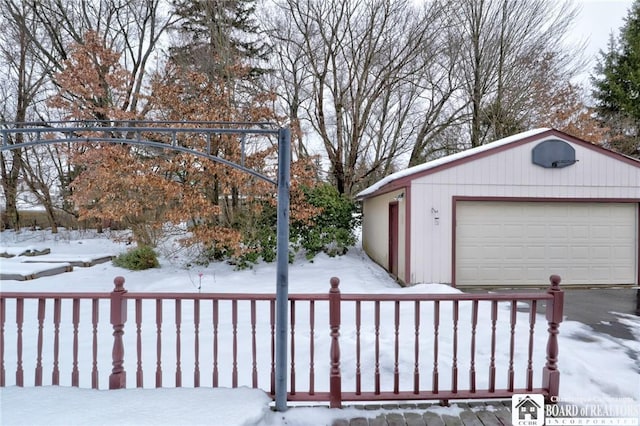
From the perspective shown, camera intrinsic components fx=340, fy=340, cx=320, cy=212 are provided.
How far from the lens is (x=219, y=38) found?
9.24 metres

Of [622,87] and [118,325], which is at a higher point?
[622,87]

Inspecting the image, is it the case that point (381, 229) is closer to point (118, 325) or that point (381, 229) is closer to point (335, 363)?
point (335, 363)

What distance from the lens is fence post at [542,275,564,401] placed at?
2.46 meters

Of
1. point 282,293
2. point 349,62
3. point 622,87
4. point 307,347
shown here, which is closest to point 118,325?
point 282,293

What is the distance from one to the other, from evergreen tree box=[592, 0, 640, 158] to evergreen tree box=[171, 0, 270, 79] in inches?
542

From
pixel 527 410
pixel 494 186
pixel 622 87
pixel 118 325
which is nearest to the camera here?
pixel 527 410

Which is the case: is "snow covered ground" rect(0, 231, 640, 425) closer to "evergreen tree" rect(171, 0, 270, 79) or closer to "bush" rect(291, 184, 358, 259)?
"bush" rect(291, 184, 358, 259)

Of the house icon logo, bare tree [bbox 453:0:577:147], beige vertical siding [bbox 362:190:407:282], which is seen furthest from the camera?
bare tree [bbox 453:0:577:147]

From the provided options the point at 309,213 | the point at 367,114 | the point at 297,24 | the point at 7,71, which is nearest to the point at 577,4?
the point at 367,114

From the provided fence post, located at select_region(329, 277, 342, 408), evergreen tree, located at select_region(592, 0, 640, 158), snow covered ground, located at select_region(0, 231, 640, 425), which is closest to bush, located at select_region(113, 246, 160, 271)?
snow covered ground, located at select_region(0, 231, 640, 425)

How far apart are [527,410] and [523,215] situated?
18.1ft

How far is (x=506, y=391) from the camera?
8.26 ft

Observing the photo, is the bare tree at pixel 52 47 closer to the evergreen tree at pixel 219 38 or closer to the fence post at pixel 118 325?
the evergreen tree at pixel 219 38

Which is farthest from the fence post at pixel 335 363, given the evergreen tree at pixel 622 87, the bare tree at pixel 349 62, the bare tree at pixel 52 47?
the evergreen tree at pixel 622 87
